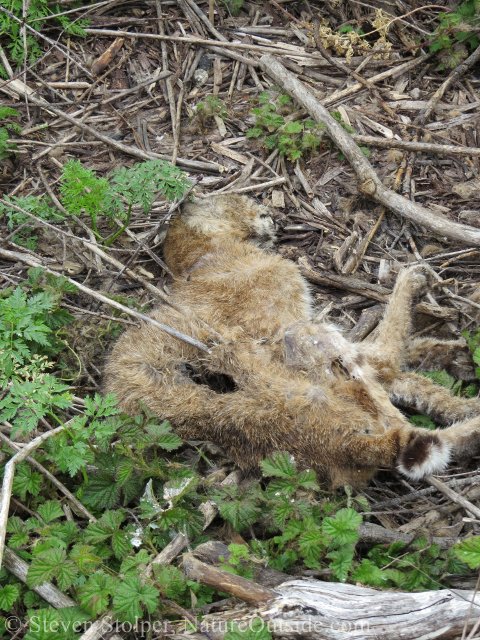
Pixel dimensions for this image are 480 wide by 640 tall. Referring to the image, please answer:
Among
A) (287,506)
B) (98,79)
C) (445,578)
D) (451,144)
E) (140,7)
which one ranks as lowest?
(445,578)

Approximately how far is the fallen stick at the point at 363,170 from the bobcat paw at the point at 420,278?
1.39ft

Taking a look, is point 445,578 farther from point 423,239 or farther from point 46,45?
point 46,45

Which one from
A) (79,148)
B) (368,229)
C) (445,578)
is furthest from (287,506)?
(79,148)

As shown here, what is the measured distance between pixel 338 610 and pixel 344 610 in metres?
0.03

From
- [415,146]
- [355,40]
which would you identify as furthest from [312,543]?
[355,40]

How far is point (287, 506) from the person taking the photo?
2.87m

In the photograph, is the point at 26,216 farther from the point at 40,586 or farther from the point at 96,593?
the point at 96,593

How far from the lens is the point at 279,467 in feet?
9.70

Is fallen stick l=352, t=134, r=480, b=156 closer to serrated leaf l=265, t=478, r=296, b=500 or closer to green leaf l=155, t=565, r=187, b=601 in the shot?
serrated leaf l=265, t=478, r=296, b=500

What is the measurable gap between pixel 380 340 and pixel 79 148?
3593 mm

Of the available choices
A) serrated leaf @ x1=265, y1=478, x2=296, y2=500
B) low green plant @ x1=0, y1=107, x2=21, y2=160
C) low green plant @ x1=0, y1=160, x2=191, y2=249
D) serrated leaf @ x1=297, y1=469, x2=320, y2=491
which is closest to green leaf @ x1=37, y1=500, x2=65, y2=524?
serrated leaf @ x1=265, y1=478, x2=296, y2=500

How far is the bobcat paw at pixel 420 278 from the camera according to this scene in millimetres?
3979

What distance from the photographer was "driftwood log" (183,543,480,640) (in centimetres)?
233

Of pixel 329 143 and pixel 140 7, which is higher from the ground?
pixel 140 7
